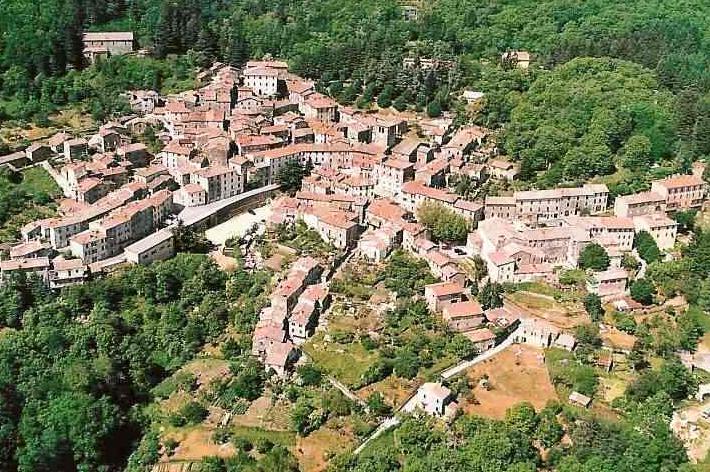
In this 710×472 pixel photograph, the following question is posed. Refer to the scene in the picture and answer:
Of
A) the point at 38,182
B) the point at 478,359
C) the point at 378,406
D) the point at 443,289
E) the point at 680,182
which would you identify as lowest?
the point at 378,406

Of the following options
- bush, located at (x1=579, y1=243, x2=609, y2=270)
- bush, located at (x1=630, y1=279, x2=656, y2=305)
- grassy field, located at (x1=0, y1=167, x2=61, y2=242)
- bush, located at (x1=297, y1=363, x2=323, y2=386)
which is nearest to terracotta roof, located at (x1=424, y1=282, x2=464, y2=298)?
bush, located at (x1=579, y1=243, x2=609, y2=270)

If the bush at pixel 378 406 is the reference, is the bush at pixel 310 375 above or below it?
above

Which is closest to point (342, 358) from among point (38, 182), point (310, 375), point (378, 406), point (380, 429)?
point (310, 375)

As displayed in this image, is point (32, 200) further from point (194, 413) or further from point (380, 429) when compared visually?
point (380, 429)

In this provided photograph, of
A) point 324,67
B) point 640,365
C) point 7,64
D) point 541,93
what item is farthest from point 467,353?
point 7,64

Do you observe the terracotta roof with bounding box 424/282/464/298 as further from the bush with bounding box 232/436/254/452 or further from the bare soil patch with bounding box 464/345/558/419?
the bush with bounding box 232/436/254/452

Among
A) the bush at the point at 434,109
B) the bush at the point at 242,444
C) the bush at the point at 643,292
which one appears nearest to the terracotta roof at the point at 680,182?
the bush at the point at 643,292

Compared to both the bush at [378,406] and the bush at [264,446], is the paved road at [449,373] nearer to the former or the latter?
the bush at [378,406]

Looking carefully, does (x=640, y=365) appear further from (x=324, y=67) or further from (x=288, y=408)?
(x=324, y=67)
